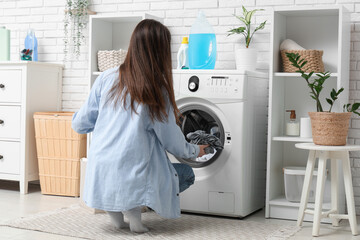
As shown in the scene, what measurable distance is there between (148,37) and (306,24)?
138 centimetres

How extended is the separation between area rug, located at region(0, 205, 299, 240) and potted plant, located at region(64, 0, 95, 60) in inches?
61.0

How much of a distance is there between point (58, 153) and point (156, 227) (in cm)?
131

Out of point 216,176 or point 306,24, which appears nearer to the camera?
point 216,176

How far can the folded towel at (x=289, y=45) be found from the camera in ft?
11.1

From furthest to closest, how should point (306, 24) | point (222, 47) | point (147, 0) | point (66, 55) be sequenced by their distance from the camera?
1. point (66, 55)
2. point (147, 0)
3. point (222, 47)
4. point (306, 24)

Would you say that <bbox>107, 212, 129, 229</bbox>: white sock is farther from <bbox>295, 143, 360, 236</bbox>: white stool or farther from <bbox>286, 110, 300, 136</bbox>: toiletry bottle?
<bbox>286, 110, 300, 136</bbox>: toiletry bottle

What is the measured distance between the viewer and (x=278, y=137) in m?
3.36

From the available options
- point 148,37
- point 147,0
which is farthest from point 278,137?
point 147,0

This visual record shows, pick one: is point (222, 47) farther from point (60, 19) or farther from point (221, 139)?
point (60, 19)

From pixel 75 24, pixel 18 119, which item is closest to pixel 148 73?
pixel 18 119

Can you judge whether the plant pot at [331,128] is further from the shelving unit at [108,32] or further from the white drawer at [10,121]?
the white drawer at [10,121]

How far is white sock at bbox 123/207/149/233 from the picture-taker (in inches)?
109

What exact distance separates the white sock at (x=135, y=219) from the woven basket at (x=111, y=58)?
1355 mm

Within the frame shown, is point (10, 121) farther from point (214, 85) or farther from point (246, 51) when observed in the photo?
point (246, 51)
